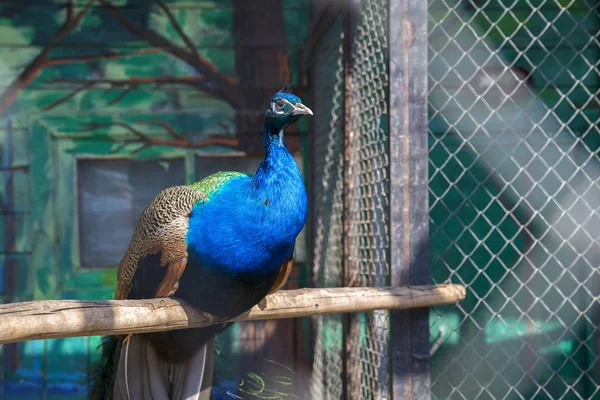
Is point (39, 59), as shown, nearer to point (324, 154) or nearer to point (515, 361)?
point (324, 154)

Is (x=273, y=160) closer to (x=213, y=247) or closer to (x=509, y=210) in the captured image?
(x=213, y=247)

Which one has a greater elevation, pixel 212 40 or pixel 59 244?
pixel 212 40

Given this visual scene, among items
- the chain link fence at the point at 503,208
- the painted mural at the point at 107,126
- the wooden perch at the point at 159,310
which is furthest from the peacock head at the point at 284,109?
the painted mural at the point at 107,126

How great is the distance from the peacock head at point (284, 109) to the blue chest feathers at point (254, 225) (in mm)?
116

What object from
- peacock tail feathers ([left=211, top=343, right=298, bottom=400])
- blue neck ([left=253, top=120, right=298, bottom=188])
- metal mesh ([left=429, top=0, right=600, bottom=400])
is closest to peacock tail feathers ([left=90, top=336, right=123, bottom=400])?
peacock tail feathers ([left=211, top=343, right=298, bottom=400])

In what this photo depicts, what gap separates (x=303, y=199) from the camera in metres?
1.88

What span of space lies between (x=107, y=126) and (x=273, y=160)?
1795mm

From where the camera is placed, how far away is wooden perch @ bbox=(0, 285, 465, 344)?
1.46 metres

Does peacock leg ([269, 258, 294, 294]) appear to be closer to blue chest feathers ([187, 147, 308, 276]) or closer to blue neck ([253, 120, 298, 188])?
blue chest feathers ([187, 147, 308, 276])

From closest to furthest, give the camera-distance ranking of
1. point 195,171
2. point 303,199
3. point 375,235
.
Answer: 1. point 303,199
2. point 375,235
3. point 195,171

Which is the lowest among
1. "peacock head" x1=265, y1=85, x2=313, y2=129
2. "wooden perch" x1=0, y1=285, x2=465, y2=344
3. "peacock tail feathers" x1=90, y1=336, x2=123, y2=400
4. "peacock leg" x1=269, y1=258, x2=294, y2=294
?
"peacock tail feathers" x1=90, y1=336, x2=123, y2=400

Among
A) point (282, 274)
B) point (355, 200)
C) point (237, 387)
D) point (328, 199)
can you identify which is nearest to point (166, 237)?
point (282, 274)

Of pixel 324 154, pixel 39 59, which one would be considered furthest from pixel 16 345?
pixel 324 154

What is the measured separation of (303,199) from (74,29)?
2145mm
